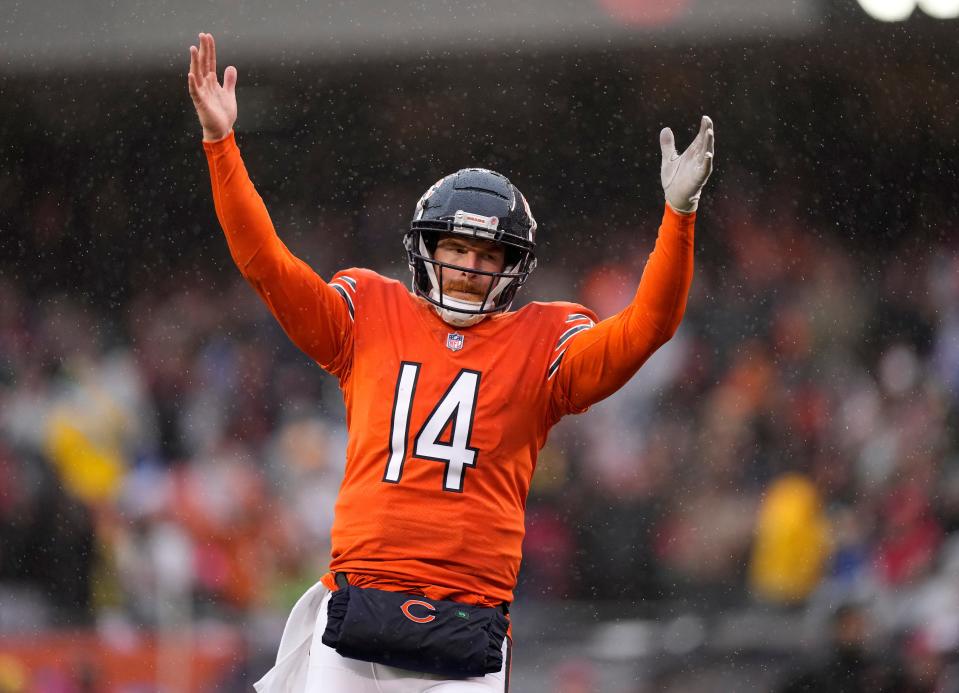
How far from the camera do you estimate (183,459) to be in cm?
521

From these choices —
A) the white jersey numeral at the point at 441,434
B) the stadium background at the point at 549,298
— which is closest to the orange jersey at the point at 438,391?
the white jersey numeral at the point at 441,434

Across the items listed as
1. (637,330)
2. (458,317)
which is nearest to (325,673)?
(458,317)

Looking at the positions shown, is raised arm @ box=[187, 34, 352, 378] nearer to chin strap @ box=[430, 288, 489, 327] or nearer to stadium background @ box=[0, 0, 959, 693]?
chin strap @ box=[430, 288, 489, 327]

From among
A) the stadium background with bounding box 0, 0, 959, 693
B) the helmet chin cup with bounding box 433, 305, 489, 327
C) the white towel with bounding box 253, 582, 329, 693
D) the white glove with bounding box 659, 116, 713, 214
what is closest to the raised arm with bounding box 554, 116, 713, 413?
the white glove with bounding box 659, 116, 713, 214

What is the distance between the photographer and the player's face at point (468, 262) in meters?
2.13

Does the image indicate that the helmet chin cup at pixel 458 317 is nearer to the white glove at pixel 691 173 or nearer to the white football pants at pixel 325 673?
the white glove at pixel 691 173

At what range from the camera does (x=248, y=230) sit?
6.54 ft

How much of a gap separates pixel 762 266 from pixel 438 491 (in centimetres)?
372

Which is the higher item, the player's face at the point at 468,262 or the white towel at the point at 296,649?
the player's face at the point at 468,262

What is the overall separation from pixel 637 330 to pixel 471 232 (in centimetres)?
33

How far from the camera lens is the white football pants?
6.55ft

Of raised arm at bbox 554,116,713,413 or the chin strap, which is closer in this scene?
raised arm at bbox 554,116,713,413

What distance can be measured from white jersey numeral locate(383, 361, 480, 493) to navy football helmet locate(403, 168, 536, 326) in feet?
0.53

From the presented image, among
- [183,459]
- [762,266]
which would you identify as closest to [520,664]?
[183,459]
